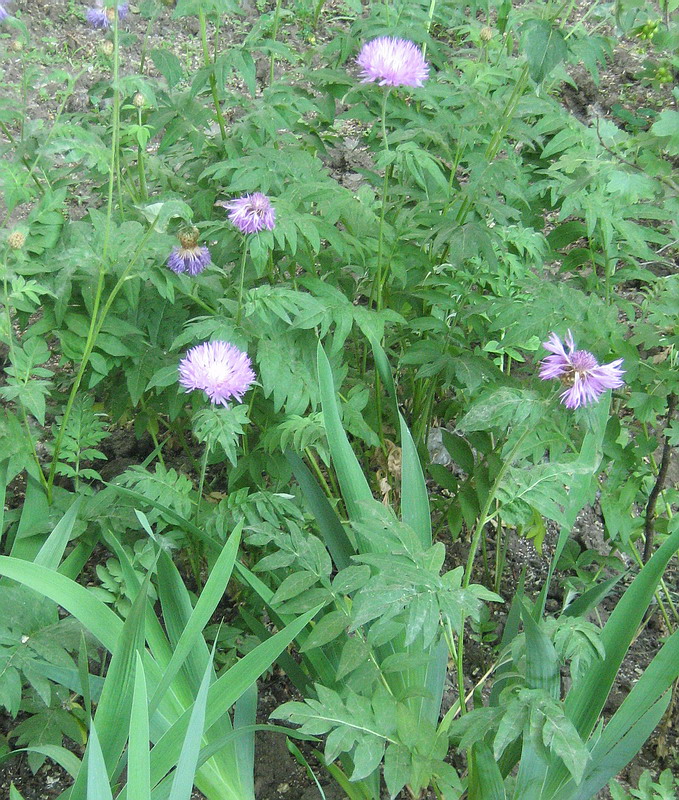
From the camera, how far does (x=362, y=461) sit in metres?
1.96

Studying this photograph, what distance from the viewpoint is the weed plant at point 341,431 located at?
1.12 m

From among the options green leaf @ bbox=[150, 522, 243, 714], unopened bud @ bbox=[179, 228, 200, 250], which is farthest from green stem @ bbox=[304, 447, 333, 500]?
unopened bud @ bbox=[179, 228, 200, 250]

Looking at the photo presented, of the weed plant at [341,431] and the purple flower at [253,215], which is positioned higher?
the purple flower at [253,215]

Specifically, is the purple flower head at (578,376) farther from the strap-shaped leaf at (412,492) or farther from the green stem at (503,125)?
the green stem at (503,125)

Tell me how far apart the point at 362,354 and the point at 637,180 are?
0.88m

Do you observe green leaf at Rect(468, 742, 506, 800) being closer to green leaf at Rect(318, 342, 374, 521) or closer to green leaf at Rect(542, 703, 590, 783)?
green leaf at Rect(542, 703, 590, 783)

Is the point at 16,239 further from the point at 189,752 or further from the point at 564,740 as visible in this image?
the point at 564,740

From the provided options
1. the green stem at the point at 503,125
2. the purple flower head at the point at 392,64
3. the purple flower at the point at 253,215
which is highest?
the purple flower head at the point at 392,64

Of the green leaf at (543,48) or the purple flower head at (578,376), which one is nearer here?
the purple flower head at (578,376)

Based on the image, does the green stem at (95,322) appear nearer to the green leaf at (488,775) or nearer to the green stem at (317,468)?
the green stem at (317,468)

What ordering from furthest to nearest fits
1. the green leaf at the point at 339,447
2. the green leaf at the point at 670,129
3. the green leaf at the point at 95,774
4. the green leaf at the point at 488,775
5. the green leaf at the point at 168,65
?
the green leaf at the point at 168,65 < the green leaf at the point at 339,447 < the green leaf at the point at 488,775 < the green leaf at the point at 670,129 < the green leaf at the point at 95,774

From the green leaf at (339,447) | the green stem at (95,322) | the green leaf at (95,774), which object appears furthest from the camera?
the green stem at (95,322)

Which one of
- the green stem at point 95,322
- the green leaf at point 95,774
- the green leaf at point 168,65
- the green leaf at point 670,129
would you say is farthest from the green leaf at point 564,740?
the green leaf at point 168,65

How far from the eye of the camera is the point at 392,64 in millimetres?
1445
